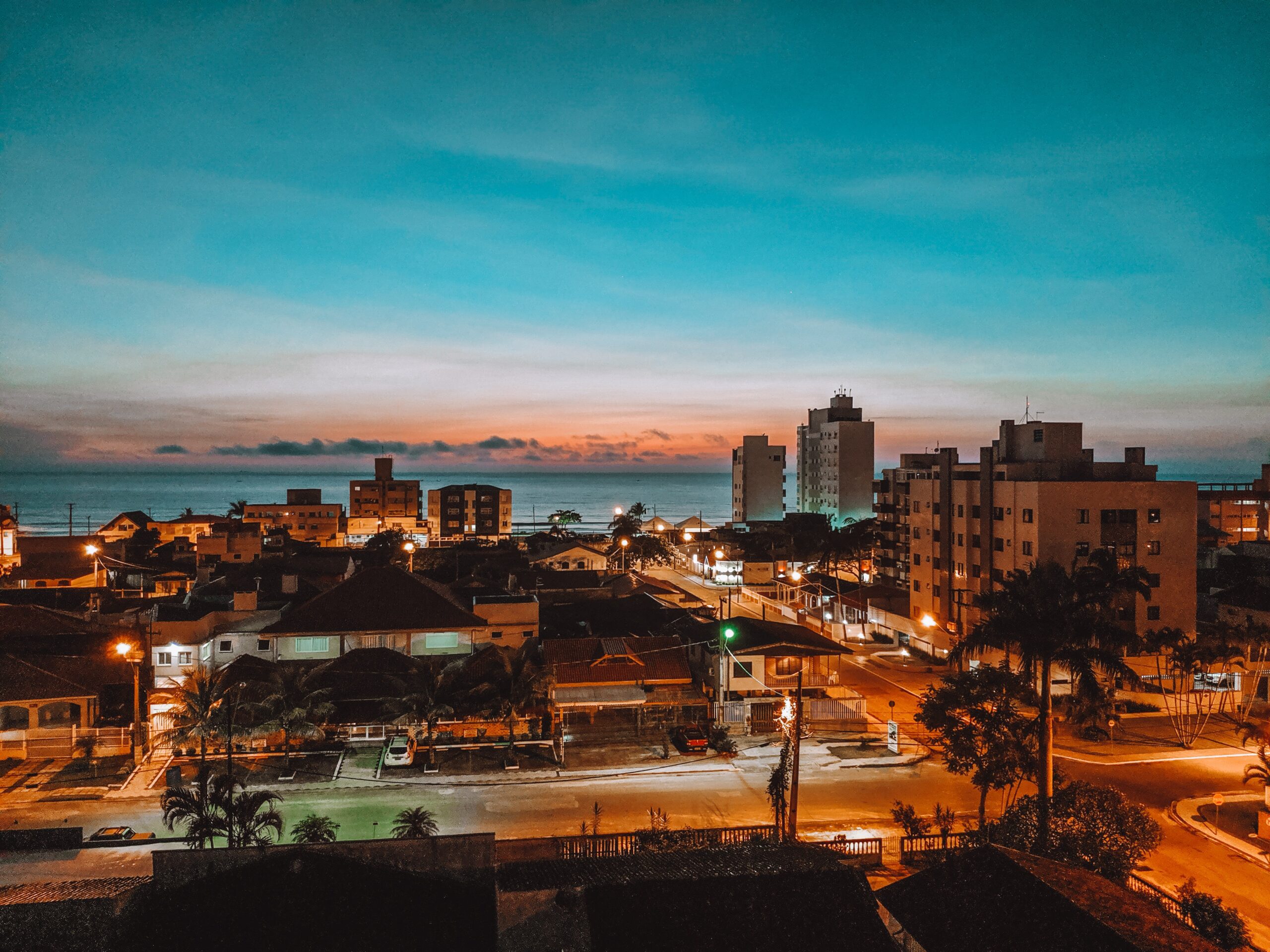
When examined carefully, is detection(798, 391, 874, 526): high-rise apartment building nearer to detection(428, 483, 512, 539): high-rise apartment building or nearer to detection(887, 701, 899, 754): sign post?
detection(428, 483, 512, 539): high-rise apartment building

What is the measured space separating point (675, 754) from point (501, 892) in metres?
15.2

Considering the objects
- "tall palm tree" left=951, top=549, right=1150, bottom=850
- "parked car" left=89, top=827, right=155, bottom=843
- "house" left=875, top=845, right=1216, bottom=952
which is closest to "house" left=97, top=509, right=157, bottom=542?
"parked car" left=89, top=827, right=155, bottom=843

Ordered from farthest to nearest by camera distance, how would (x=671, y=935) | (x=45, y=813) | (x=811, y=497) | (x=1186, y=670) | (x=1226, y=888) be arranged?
(x=811, y=497)
(x=1186, y=670)
(x=45, y=813)
(x=1226, y=888)
(x=671, y=935)

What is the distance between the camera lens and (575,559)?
2645 inches

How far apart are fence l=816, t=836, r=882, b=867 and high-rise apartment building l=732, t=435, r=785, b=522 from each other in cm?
12015

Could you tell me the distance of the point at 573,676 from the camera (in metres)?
30.0

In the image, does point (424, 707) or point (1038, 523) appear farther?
point (1038, 523)

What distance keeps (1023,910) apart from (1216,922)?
4831mm

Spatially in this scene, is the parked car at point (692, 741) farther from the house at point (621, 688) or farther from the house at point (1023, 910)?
the house at point (1023, 910)

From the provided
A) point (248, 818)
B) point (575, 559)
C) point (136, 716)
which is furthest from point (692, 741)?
point (575, 559)

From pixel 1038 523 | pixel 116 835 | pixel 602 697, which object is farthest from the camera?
pixel 1038 523

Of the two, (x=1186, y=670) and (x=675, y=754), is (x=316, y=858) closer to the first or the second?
(x=675, y=754)

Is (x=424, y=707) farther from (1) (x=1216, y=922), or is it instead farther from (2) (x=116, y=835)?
(1) (x=1216, y=922)

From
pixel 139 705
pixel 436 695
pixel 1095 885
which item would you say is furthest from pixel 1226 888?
pixel 139 705
